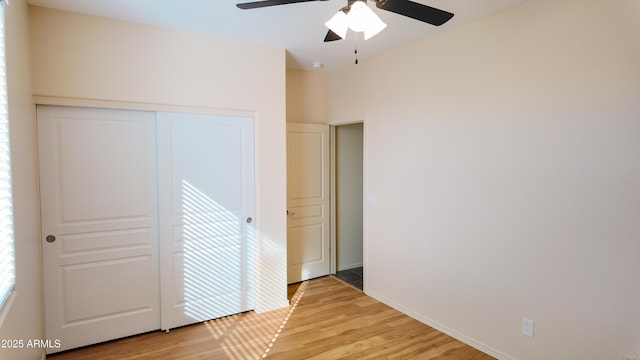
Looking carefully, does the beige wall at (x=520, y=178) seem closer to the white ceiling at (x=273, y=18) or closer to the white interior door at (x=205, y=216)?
the white ceiling at (x=273, y=18)

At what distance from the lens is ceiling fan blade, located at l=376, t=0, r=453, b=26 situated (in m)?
1.66

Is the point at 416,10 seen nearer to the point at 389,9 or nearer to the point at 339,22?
the point at 389,9

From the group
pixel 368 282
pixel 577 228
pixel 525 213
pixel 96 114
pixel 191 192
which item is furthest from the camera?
pixel 368 282

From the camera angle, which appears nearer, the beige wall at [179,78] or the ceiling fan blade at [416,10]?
the ceiling fan blade at [416,10]

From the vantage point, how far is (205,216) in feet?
10.6

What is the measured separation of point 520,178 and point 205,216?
2660mm

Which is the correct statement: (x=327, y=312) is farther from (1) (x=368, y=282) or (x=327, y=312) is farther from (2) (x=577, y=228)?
(2) (x=577, y=228)

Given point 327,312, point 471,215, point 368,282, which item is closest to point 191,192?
point 327,312

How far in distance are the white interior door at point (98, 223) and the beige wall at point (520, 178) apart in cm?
234

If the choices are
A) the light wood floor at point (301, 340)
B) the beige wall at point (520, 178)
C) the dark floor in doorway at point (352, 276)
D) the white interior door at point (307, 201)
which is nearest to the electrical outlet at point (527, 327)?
the beige wall at point (520, 178)

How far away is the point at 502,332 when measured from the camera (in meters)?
2.65

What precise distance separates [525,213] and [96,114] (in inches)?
134

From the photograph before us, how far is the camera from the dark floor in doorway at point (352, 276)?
431 centimetres

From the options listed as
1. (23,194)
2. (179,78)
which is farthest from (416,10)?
(23,194)
